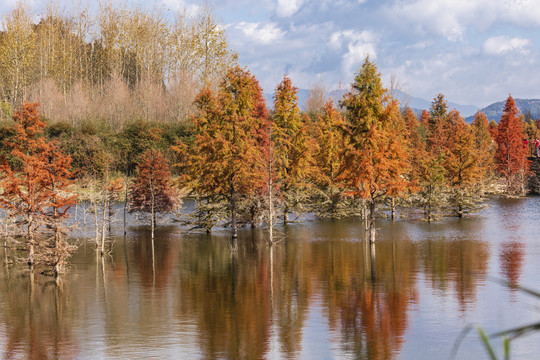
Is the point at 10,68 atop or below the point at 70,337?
atop

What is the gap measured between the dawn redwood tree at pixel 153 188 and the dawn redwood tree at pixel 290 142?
35.8ft

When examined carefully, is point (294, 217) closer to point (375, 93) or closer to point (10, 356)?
point (375, 93)

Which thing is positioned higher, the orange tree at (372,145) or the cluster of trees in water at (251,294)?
the orange tree at (372,145)

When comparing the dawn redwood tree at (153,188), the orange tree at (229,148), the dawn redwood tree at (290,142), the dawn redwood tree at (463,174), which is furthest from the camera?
the dawn redwood tree at (463,174)

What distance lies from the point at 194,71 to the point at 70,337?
87.0 metres

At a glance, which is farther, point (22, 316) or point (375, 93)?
point (375, 93)

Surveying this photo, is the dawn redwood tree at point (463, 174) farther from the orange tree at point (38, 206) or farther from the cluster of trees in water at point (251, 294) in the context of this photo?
the orange tree at point (38, 206)

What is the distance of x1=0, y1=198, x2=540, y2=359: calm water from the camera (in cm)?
2212

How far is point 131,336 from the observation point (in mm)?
23641

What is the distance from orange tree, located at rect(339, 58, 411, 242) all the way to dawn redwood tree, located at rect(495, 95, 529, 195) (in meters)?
52.0

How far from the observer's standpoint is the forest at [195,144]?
138 feet

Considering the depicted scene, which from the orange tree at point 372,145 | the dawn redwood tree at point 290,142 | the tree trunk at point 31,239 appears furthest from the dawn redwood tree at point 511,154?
the tree trunk at point 31,239

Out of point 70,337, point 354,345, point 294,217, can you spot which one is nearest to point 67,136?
point 294,217

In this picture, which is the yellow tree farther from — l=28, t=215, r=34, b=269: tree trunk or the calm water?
l=28, t=215, r=34, b=269: tree trunk
